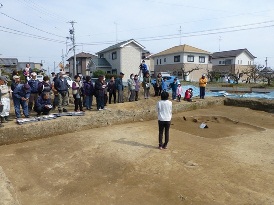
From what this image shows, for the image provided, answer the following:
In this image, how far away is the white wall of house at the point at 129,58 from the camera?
33531 millimetres

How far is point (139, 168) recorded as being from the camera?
5.39 meters

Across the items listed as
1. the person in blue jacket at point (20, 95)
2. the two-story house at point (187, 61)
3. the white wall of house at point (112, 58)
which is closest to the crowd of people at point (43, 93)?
the person in blue jacket at point (20, 95)

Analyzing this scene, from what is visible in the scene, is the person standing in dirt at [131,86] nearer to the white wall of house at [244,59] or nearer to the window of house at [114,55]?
the window of house at [114,55]

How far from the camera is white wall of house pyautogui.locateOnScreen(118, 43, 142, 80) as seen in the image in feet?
110

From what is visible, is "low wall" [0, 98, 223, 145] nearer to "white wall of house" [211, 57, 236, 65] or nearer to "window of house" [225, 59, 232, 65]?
"white wall of house" [211, 57, 236, 65]

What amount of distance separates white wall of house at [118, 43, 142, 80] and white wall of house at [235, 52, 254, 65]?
1880 cm

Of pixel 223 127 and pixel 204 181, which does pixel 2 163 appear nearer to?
pixel 204 181

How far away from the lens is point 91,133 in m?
8.22

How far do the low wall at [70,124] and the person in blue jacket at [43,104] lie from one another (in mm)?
698

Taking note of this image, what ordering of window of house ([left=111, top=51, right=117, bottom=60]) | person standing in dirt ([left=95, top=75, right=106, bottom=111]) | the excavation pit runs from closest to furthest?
1. the excavation pit
2. person standing in dirt ([left=95, top=75, right=106, bottom=111])
3. window of house ([left=111, top=51, right=117, bottom=60])

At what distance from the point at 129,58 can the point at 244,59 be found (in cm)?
2244

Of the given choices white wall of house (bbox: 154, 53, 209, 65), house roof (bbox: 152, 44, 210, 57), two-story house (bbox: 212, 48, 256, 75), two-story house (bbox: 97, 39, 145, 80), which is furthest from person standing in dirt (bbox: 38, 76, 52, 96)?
two-story house (bbox: 212, 48, 256, 75)

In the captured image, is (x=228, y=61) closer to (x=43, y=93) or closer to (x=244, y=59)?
(x=244, y=59)

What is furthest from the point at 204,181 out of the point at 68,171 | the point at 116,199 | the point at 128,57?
the point at 128,57
